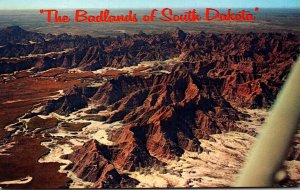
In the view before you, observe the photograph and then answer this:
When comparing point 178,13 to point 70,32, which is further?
point 70,32

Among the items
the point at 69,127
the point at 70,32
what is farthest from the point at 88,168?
the point at 70,32

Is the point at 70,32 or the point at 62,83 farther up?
the point at 70,32

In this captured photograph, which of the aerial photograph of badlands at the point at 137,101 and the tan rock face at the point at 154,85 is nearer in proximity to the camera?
the aerial photograph of badlands at the point at 137,101

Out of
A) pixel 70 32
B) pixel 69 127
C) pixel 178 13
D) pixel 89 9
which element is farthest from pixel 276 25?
pixel 89 9

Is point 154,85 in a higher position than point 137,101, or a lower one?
higher

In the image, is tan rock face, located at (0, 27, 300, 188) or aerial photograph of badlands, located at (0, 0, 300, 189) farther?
tan rock face, located at (0, 27, 300, 188)

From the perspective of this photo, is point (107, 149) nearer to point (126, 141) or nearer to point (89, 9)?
point (126, 141)

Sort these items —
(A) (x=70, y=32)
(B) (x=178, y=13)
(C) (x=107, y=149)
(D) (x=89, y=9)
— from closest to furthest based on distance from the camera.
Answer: (D) (x=89, y=9) < (B) (x=178, y=13) < (C) (x=107, y=149) < (A) (x=70, y=32)

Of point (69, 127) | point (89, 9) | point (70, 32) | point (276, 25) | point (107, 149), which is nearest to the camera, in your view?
point (89, 9)

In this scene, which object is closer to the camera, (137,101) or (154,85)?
(137,101)
